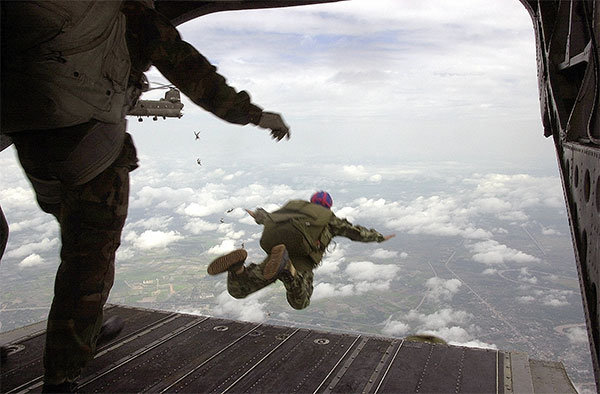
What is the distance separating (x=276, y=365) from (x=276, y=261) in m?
1.76

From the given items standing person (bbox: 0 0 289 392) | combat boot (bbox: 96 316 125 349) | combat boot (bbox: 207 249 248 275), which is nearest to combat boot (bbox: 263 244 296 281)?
combat boot (bbox: 207 249 248 275)

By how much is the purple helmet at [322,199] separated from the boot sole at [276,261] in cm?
59

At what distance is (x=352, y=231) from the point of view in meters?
4.71

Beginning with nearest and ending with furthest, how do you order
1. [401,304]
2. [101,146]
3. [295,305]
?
[101,146] → [295,305] → [401,304]

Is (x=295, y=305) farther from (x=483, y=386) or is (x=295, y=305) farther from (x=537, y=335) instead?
(x=537, y=335)

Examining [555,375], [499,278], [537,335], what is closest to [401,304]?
[537,335]

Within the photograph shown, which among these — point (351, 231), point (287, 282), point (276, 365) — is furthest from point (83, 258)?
point (276, 365)

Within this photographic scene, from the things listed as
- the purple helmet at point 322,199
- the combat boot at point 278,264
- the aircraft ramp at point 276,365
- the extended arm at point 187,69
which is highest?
the extended arm at point 187,69

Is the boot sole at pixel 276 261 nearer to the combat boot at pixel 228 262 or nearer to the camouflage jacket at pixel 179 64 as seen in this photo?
the combat boot at pixel 228 262

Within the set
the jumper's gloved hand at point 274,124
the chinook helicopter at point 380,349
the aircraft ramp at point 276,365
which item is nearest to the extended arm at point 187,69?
the jumper's gloved hand at point 274,124

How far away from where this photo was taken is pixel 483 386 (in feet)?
16.6

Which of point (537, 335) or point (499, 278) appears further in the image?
point (499, 278)

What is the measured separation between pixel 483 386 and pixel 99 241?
13.8 feet

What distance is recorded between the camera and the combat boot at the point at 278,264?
434cm
